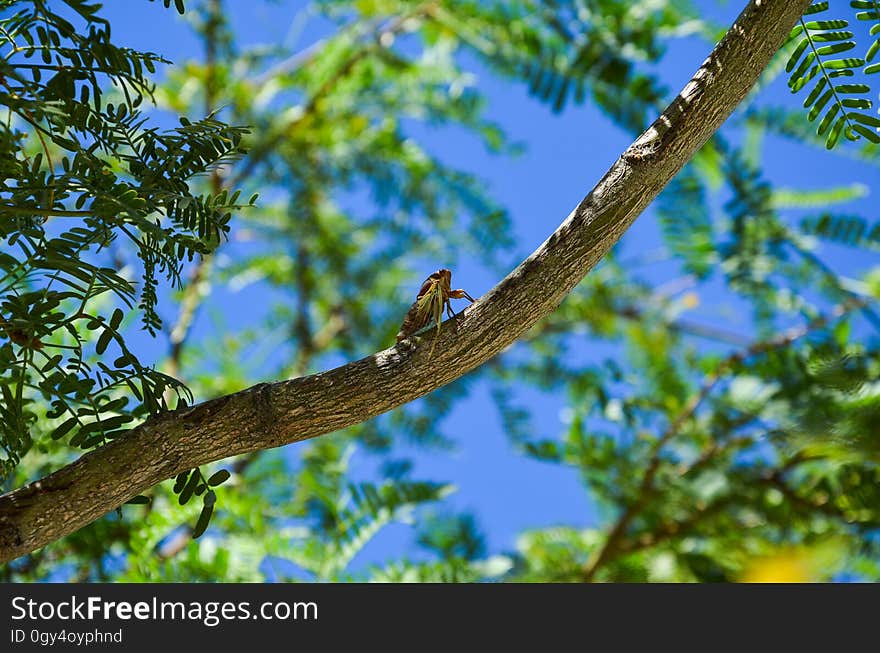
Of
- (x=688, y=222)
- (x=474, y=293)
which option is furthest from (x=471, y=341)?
(x=688, y=222)

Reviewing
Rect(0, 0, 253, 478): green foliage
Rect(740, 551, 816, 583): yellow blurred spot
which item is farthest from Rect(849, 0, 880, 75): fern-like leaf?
Rect(740, 551, 816, 583): yellow blurred spot

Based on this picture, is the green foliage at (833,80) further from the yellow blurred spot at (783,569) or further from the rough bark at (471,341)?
the yellow blurred spot at (783,569)

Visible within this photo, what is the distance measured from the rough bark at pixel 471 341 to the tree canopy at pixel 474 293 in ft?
0.06

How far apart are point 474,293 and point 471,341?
34.4 inches

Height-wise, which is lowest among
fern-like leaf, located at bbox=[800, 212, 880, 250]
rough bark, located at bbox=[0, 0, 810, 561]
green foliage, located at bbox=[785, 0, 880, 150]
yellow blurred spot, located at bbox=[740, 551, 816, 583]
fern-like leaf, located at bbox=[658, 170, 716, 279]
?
rough bark, located at bbox=[0, 0, 810, 561]

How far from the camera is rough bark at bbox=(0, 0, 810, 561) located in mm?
591

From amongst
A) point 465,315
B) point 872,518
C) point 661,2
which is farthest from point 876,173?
point 465,315

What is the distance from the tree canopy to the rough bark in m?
0.02

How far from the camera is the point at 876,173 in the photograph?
2.12 metres

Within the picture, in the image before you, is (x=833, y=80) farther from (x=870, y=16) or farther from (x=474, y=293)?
(x=474, y=293)

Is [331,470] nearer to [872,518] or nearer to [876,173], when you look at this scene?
[872,518]

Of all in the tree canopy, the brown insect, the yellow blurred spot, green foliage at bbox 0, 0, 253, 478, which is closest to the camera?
green foliage at bbox 0, 0, 253, 478

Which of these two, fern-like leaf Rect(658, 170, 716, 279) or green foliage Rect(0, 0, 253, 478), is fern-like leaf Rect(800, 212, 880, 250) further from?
green foliage Rect(0, 0, 253, 478)
